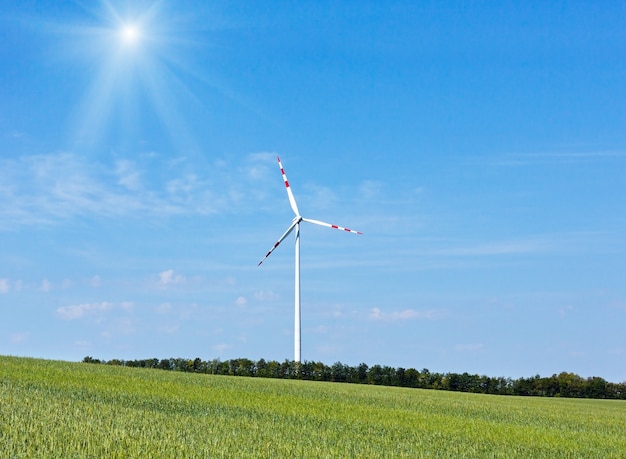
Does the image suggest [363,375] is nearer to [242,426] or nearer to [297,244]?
[297,244]

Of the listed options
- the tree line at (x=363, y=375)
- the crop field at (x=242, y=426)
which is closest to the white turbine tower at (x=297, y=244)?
the tree line at (x=363, y=375)

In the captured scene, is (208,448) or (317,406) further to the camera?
(317,406)

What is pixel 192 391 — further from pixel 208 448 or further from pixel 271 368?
pixel 271 368

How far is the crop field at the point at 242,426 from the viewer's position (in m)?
12.1

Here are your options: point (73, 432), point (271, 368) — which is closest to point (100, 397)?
point (73, 432)

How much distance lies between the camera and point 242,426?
16.7 m

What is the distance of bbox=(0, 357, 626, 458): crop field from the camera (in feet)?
39.6

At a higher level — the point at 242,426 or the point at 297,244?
the point at 297,244

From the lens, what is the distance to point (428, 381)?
62.0 m

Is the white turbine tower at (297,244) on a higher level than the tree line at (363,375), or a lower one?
higher

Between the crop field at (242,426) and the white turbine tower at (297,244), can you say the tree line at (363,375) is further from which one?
the crop field at (242,426)

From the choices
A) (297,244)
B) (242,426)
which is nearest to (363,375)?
(297,244)

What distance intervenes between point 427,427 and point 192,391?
12250 mm

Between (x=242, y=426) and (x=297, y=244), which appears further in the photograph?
(x=297, y=244)
